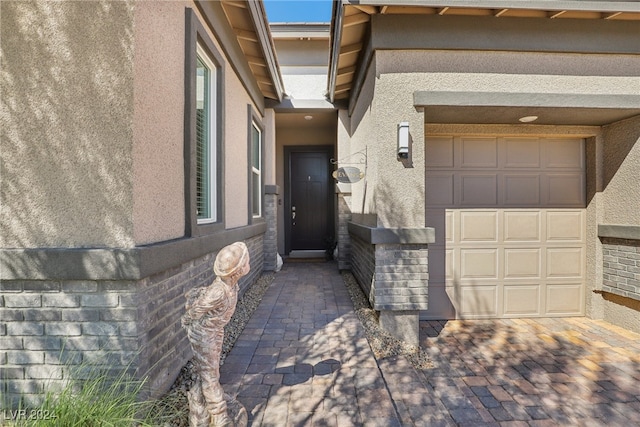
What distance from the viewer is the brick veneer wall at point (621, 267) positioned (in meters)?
3.92

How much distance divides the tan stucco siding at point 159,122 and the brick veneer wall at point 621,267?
5417mm

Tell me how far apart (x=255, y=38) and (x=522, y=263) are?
5133mm

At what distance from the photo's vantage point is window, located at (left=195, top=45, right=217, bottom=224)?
3.54m

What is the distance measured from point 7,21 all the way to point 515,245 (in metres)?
5.75

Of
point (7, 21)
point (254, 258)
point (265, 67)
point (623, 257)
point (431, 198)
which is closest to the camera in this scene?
point (7, 21)

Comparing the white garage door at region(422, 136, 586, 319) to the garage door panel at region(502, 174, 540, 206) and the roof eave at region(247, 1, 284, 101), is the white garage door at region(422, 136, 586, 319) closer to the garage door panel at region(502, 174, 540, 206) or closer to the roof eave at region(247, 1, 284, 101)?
the garage door panel at region(502, 174, 540, 206)

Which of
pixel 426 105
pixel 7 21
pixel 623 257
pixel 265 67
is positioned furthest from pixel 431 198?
pixel 7 21

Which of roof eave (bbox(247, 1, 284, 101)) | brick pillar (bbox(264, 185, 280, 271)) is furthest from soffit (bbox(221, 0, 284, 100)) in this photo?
brick pillar (bbox(264, 185, 280, 271))

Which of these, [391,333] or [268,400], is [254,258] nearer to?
[391,333]

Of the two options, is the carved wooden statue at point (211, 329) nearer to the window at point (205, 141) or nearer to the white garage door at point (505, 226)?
the window at point (205, 141)

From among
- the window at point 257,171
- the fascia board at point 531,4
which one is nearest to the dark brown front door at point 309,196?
the window at point 257,171

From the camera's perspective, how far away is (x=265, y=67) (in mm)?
5496

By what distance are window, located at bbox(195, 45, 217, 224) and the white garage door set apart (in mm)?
2908

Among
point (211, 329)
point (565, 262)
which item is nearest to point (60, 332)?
point (211, 329)
